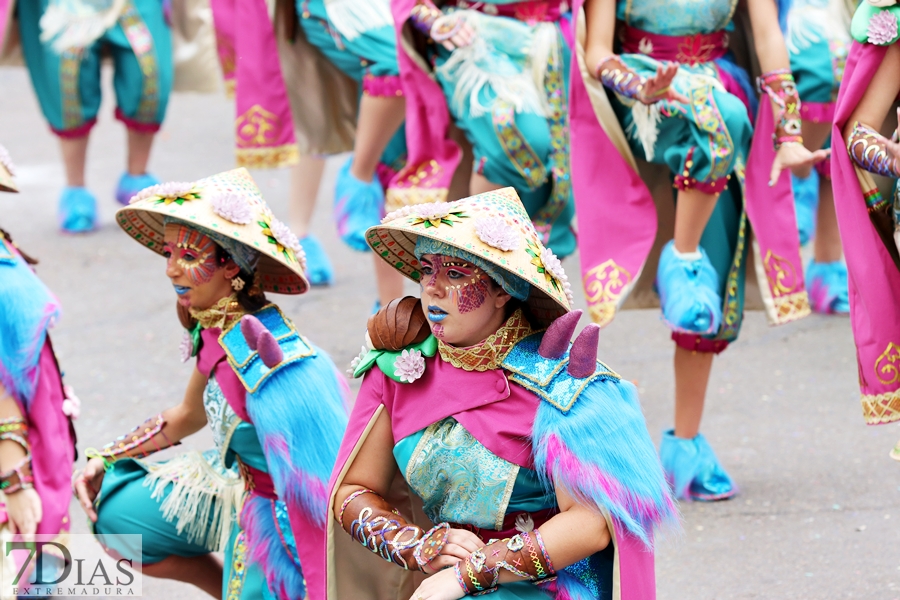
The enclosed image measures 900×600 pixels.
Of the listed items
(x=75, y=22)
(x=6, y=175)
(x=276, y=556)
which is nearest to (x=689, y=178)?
(x=276, y=556)

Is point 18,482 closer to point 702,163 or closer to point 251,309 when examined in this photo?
point 251,309

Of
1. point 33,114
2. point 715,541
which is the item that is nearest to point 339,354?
point 715,541

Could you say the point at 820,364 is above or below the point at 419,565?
below

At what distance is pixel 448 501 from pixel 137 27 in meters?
4.79

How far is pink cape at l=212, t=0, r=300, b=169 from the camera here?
554cm

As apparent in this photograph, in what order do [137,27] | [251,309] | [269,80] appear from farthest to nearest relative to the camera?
[137,27] < [269,80] < [251,309]

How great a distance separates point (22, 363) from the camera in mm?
3219

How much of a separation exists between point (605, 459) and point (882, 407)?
3.87ft

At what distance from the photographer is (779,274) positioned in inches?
157

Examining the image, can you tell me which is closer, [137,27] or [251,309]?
[251,309]

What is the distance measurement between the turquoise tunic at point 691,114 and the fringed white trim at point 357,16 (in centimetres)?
165

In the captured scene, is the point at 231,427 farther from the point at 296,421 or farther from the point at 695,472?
the point at 695,472

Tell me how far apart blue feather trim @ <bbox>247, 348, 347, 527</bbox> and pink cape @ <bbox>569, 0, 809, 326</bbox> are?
1.27m

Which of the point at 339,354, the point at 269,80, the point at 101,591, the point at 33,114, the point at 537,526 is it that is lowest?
the point at 33,114
